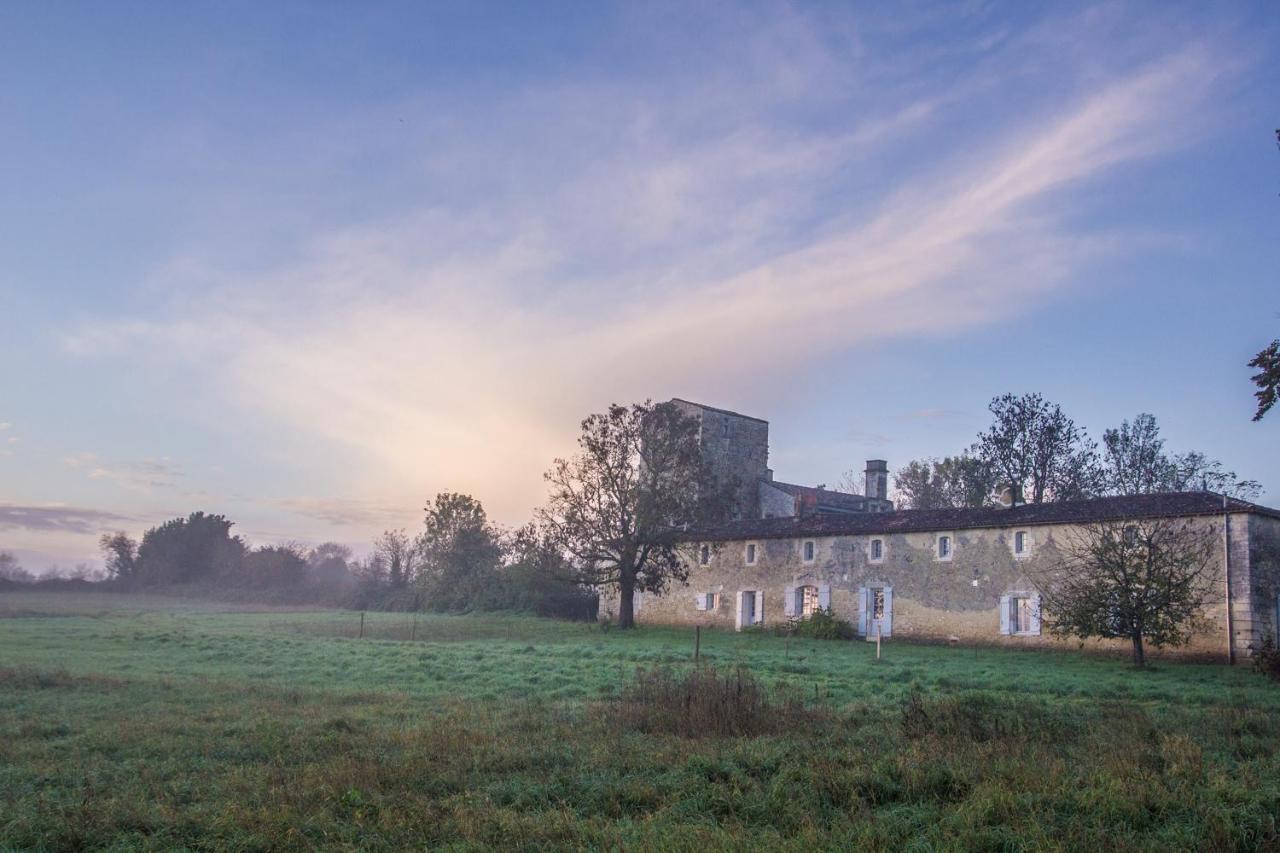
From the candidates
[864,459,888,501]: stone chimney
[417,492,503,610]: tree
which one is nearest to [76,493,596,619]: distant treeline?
[417,492,503,610]: tree

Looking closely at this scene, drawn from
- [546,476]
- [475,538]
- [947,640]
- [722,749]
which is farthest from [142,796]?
[475,538]

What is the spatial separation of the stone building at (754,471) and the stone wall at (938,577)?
1255cm

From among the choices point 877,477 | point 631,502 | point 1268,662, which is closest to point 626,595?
point 631,502

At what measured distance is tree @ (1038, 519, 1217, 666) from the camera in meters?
26.9

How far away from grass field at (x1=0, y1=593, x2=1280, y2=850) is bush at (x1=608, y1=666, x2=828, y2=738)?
0.32 m

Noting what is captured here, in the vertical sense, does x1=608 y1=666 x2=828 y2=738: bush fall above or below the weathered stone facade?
below

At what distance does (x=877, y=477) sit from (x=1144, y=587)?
33003 millimetres

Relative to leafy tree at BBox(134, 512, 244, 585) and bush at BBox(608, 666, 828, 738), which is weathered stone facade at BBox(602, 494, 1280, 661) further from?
leafy tree at BBox(134, 512, 244, 585)

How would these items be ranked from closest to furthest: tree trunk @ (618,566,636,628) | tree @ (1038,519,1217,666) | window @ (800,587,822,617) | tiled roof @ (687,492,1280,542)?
tree @ (1038,519,1217,666)
tiled roof @ (687,492,1280,542)
window @ (800,587,822,617)
tree trunk @ (618,566,636,628)

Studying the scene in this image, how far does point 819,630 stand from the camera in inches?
1539

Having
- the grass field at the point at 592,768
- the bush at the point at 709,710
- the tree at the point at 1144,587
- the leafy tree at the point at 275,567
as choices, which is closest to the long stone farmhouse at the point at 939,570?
the tree at the point at 1144,587

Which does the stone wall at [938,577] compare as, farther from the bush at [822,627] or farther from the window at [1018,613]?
the bush at [822,627]

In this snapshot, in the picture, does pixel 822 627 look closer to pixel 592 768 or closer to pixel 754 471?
pixel 754 471

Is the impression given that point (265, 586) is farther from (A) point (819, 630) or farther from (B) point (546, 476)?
(A) point (819, 630)
